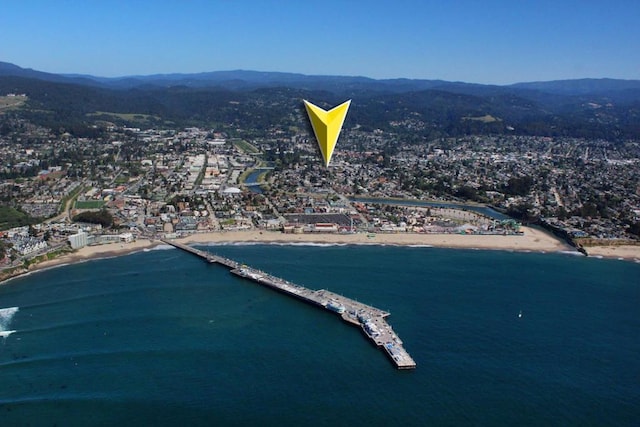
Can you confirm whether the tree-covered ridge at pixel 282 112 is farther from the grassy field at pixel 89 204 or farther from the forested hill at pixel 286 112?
the grassy field at pixel 89 204

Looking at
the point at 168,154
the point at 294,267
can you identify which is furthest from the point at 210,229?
the point at 168,154

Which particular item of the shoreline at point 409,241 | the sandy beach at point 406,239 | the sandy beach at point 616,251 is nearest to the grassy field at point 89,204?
the shoreline at point 409,241

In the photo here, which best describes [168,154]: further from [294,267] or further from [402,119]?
[402,119]

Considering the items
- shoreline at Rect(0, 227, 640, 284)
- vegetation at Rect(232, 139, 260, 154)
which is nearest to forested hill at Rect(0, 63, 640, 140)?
vegetation at Rect(232, 139, 260, 154)

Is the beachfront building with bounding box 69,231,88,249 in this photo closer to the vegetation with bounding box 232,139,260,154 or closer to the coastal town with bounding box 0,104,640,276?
the coastal town with bounding box 0,104,640,276

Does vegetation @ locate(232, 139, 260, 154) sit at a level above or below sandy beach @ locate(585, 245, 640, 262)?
above
